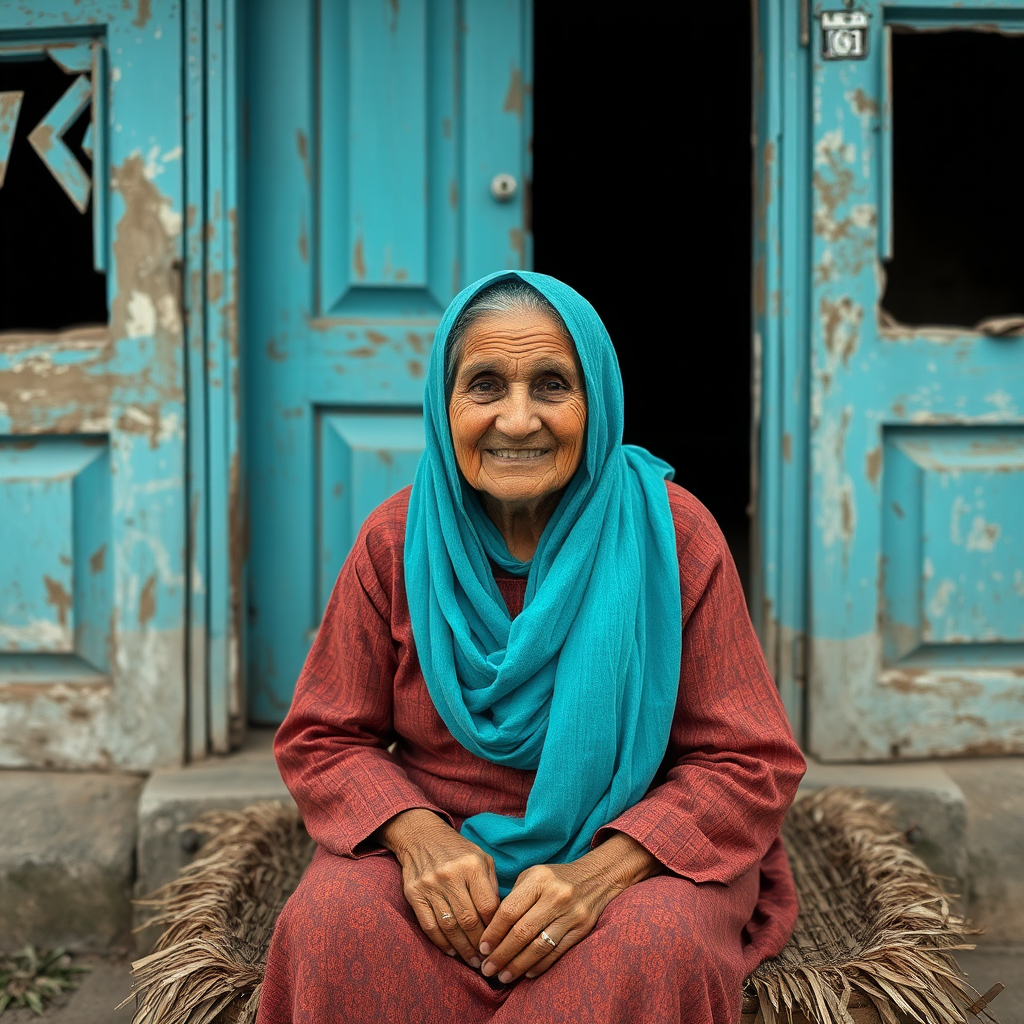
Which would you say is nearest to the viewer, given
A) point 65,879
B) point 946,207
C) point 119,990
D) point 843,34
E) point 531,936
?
point 531,936

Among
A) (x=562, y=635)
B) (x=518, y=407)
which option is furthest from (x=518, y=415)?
(x=562, y=635)

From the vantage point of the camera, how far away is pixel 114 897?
242 centimetres

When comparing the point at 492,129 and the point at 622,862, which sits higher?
the point at 492,129

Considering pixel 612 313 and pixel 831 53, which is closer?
pixel 831 53

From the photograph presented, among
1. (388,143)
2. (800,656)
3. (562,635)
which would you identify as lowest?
(800,656)

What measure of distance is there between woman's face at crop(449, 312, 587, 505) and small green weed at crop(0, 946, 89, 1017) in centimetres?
161

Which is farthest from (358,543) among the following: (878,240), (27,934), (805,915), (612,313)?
(612,313)

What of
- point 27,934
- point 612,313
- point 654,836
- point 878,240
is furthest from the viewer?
point 612,313

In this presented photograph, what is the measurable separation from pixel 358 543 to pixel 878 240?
164cm

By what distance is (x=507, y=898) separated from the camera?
1.48 meters

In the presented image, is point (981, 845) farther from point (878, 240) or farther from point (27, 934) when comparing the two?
point (27, 934)

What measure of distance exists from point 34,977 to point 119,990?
21 cm

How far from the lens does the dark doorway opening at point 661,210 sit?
7.14m

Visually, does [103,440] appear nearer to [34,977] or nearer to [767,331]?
[34,977]
